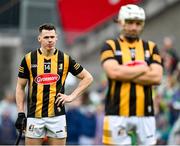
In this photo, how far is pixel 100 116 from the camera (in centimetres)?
1334

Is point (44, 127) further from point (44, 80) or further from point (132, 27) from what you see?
point (132, 27)

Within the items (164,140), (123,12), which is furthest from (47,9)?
(123,12)

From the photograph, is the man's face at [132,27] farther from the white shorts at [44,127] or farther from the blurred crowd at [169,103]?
the blurred crowd at [169,103]

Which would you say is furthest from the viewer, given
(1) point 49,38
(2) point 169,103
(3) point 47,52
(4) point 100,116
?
(4) point 100,116

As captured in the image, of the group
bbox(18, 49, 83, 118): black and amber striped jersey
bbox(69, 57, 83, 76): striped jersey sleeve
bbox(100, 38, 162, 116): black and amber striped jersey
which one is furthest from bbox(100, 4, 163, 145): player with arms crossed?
bbox(18, 49, 83, 118): black and amber striped jersey

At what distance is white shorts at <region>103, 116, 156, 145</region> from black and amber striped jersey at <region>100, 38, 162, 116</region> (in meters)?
0.06

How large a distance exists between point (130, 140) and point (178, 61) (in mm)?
4897

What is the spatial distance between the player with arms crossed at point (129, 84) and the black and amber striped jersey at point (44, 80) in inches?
32.1

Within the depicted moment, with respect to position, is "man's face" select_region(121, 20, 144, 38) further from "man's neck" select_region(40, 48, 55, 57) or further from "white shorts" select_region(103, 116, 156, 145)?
"man's neck" select_region(40, 48, 55, 57)

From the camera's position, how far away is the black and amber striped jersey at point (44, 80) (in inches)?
317

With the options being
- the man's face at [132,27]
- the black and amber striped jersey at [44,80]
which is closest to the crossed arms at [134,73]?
the man's face at [132,27]

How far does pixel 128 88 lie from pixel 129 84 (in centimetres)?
5

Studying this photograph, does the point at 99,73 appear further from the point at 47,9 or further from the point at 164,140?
the point at 164,140

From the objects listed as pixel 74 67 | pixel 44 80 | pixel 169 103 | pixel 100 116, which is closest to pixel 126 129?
pixel 74 67
